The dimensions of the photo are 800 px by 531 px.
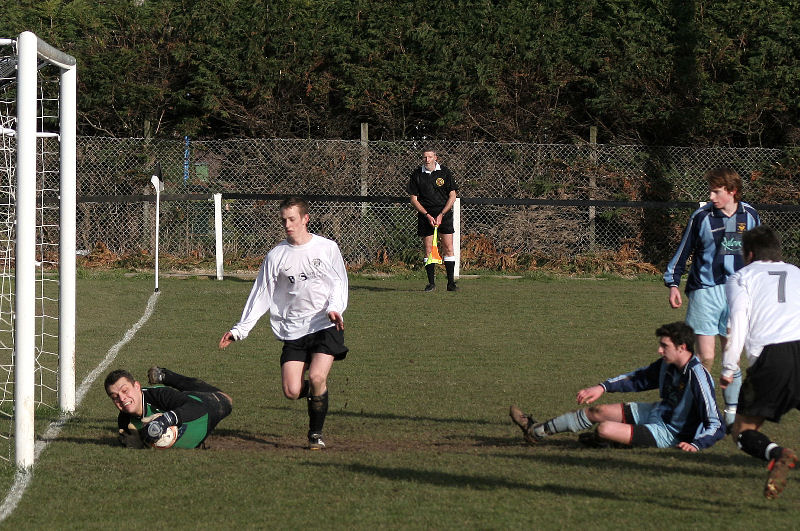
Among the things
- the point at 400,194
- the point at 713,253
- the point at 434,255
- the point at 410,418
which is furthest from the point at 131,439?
the point at 400,194

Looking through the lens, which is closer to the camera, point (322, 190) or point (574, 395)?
point (574, 395)

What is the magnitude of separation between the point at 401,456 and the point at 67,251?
3249 millimetres

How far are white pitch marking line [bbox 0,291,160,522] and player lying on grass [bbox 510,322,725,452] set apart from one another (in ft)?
9.78

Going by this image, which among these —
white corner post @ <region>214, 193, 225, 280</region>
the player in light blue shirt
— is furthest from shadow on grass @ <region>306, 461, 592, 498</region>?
white corner post @ <region>214, 193, 225, 280</region>

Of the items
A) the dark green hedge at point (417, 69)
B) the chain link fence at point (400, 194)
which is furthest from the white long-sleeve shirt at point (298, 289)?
the dark green hedge at point (417, 69)

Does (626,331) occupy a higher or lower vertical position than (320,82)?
lower

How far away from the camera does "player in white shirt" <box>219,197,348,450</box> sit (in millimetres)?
7387

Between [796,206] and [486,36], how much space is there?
21.6 feet

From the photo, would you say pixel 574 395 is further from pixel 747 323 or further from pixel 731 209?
pixel 747 323

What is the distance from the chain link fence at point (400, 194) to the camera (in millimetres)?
20234

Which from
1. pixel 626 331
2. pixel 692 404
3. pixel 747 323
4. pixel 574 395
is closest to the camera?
pixel 747 323

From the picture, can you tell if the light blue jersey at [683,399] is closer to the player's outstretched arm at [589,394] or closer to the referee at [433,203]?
the player's outstretched arm at [589,394]

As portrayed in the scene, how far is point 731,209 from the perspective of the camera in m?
7.93

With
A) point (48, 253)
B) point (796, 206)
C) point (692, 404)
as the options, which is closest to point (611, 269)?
point (796, 206)
